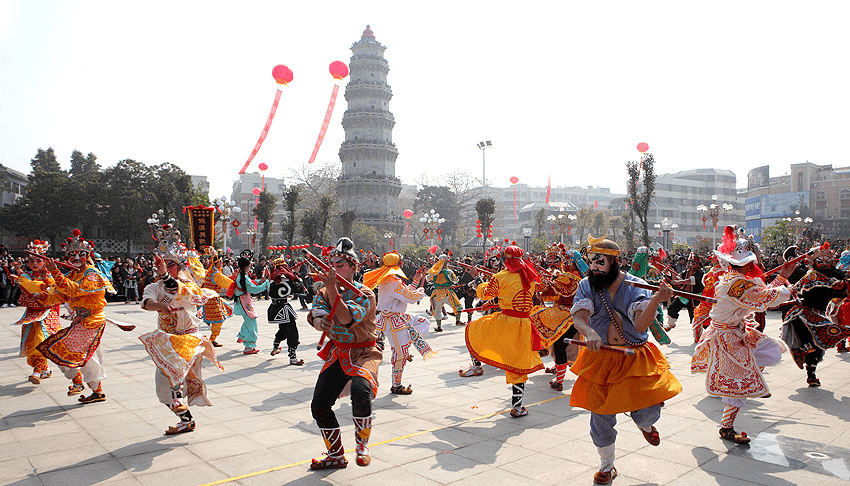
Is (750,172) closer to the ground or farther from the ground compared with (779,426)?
farther from the ground

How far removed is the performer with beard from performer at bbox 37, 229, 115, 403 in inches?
238

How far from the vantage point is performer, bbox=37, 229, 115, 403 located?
23.1ft

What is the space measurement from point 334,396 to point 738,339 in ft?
13.3

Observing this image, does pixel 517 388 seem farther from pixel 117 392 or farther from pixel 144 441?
pixel 117 392

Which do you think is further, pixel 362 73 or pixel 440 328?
pixel 362 73

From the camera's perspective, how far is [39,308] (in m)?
8.22

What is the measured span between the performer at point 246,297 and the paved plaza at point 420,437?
6.92 ft

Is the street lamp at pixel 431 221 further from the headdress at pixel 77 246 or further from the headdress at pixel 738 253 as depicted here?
the headdress at pixel 738 253

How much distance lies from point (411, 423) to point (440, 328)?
838cm

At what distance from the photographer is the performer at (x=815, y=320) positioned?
7.77 meters

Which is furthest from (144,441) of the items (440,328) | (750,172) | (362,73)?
(750,172)

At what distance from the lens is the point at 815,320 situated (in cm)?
788

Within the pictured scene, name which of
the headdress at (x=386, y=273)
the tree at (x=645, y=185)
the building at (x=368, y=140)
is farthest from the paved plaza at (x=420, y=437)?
the building at (x=368, y=140)

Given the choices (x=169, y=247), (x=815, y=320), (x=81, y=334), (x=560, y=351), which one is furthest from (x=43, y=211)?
(x=815, y=320)
